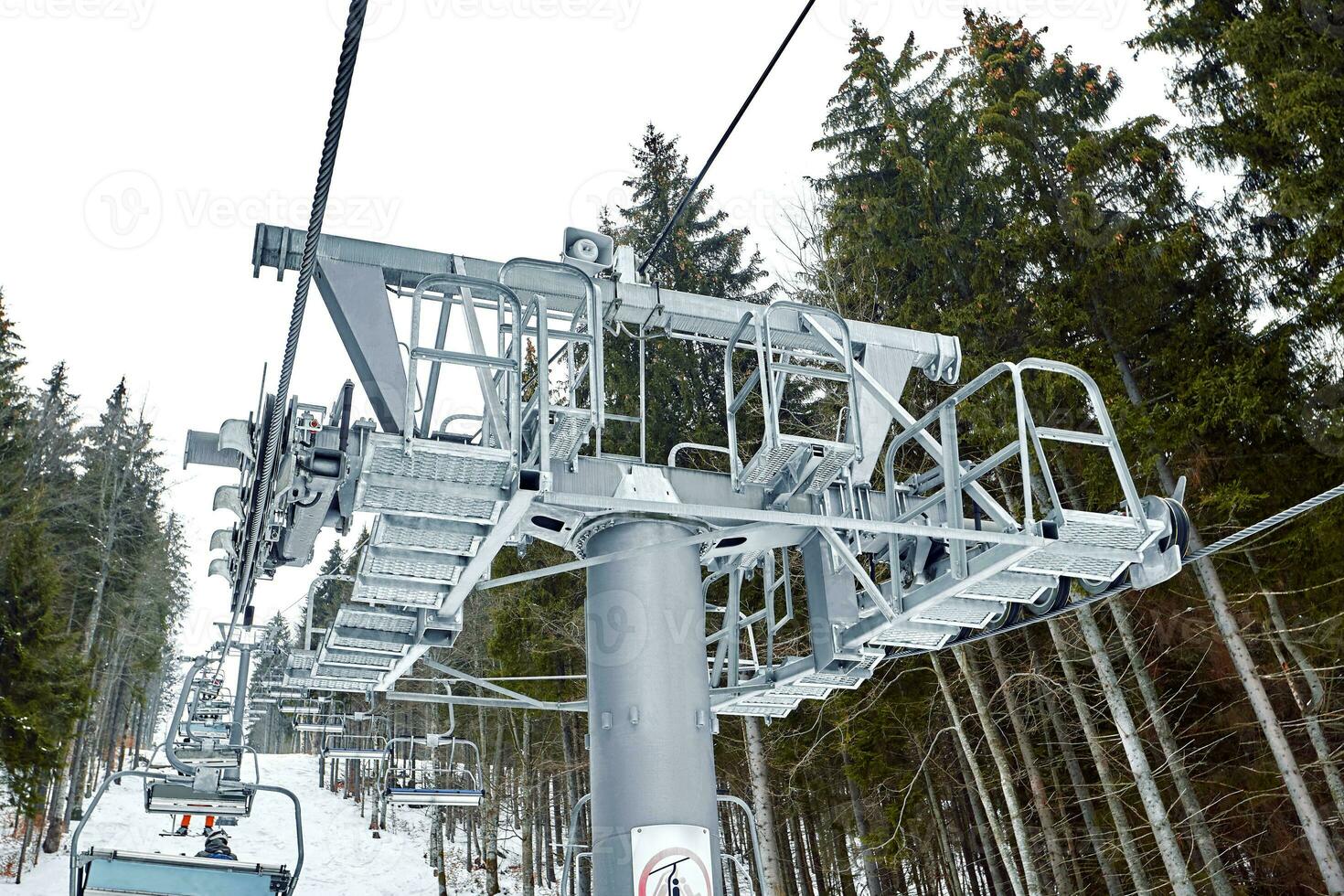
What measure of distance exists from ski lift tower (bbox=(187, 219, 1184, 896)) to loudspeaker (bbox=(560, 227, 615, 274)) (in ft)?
0.05

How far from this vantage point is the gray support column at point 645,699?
257 inches

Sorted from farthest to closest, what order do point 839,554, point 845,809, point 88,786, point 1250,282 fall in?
point 88,786, point 845,809, point 1250,282, point 839,554

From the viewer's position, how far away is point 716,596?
20.5 m

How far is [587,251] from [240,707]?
7388 mm

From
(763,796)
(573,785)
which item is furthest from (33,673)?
(763,796)

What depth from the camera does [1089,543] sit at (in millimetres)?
6715

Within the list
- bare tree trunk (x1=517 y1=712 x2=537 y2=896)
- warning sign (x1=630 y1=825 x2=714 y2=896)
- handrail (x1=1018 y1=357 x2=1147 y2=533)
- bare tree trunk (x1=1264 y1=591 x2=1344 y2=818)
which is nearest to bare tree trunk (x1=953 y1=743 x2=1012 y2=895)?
bare tree trunk (x1=1264 y1=591 x2=1344 y2=818)

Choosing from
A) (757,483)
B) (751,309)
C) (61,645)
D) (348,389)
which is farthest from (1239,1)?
(61,645)

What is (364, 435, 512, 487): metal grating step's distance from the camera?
5.48 metres

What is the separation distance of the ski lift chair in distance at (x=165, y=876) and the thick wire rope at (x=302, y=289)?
179 centimetres

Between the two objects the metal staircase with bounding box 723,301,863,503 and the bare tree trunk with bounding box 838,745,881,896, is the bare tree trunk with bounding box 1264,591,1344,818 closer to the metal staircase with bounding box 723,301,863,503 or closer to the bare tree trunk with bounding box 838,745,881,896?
the metal staircase with bounding box 723,301,863,503

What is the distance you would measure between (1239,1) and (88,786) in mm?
46384

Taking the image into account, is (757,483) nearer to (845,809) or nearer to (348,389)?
(348,389)

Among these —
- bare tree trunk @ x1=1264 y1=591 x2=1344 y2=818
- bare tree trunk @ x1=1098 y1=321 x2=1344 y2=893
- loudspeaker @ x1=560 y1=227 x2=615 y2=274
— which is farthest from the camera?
bare tree trunk @ x1=1264 y1=591 x2=1344 y2=818
